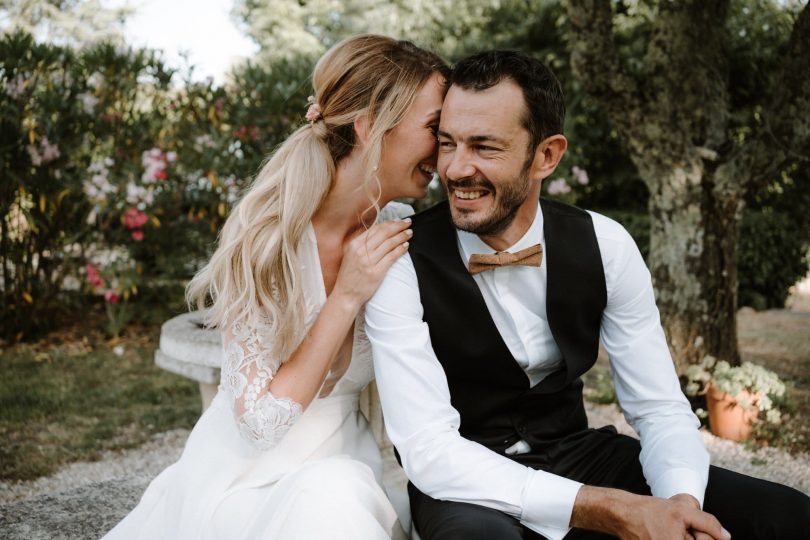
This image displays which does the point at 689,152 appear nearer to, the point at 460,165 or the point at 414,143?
the point at 414,143

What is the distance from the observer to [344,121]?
2250mm

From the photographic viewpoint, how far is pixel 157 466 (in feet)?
13.1

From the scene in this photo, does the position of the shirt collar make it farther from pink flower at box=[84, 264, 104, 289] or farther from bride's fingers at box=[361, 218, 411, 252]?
pink flower at box=[84, 264, 104, 289]

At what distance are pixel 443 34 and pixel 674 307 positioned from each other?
10345 mm

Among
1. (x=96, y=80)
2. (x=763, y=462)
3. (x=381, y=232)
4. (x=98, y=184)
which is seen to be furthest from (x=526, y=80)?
(x=96, y=80)

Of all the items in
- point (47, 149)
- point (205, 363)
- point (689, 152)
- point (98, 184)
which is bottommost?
point (205, 363)

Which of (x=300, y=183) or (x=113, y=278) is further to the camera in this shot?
(x=113, y=278)

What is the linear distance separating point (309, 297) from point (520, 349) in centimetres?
69

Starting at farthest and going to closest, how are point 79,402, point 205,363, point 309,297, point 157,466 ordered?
point 79,402
point 157,466
point 205,363
point 309,297

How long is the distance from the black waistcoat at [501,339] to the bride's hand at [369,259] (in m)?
0.05

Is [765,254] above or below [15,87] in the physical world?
below

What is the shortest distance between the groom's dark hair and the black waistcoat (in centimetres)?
29

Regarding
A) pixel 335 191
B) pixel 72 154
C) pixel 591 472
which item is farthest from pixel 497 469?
pixel 72 154

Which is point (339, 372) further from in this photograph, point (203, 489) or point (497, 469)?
point (497, 469)
